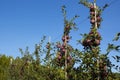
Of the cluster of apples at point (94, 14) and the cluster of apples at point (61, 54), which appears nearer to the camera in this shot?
the cluster of apples at point (94, 14)

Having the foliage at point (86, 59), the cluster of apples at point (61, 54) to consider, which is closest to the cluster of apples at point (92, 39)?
the foliage at point (86, 59)

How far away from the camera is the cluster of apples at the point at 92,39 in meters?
12.5

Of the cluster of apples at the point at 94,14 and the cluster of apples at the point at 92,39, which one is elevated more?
the cluster of apples at the point at 94,14

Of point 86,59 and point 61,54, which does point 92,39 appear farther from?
point 61,54

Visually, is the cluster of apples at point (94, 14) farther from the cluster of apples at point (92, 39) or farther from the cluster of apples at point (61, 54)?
the cluster of apples at point (61, 54)

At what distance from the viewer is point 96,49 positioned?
40.3ft

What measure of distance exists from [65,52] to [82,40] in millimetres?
4462

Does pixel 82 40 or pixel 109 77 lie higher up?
pixel 82 40

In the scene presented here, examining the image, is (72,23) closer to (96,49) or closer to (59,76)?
(59,76)

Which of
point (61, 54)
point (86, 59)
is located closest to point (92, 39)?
point (86, 59)

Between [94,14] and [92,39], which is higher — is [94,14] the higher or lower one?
the higher one

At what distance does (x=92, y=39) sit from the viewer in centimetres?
1252

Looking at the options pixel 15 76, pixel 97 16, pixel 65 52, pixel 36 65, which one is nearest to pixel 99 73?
pixel 97 16

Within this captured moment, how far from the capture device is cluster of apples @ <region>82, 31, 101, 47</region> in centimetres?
1245
